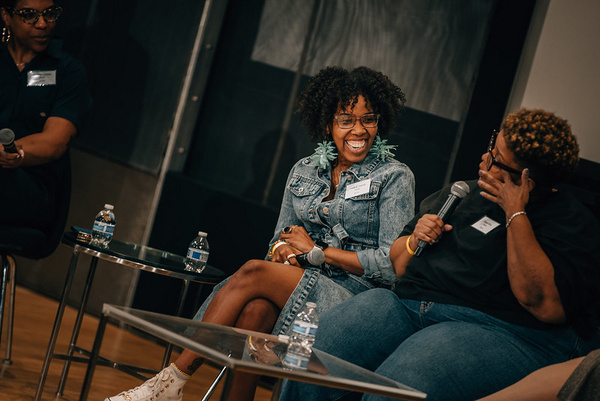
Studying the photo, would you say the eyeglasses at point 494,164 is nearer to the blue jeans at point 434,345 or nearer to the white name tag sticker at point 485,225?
the white name tag sticker at point 485,225

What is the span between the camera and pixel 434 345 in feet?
6.70

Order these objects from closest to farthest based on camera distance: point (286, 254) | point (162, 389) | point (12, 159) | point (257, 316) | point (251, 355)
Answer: point (251, 355), point (162, 389), point (257, 316), point (286, 254), point (12, 159)

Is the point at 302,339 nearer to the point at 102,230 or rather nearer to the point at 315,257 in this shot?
the point at 315,257

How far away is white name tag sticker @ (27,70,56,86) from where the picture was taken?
11.5ft

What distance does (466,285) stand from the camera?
2.21 meters

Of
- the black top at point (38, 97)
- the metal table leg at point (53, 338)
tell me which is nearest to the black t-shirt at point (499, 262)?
the metal table leg at point (53, 338)

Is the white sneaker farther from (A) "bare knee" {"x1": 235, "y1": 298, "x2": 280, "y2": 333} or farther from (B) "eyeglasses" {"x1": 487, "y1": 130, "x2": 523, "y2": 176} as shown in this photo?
(B) "eyeglasses" {"x1": 487, "y1": 130, "x2": 523, "y2": 176}

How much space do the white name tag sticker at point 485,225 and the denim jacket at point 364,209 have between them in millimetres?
518

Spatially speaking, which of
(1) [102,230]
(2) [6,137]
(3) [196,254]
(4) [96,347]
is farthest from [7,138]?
(4) [96,347]

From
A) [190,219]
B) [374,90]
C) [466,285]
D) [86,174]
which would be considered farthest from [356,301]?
[86,174]

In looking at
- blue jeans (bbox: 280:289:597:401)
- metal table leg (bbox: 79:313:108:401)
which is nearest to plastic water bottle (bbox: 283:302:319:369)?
blue jeans (bbox: 280:289:597:401)

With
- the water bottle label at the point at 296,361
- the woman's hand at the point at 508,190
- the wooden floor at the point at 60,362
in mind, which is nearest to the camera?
the water bottle label at the point at 296,361

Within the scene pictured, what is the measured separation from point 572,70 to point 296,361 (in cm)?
207

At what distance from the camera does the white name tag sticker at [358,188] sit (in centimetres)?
290
